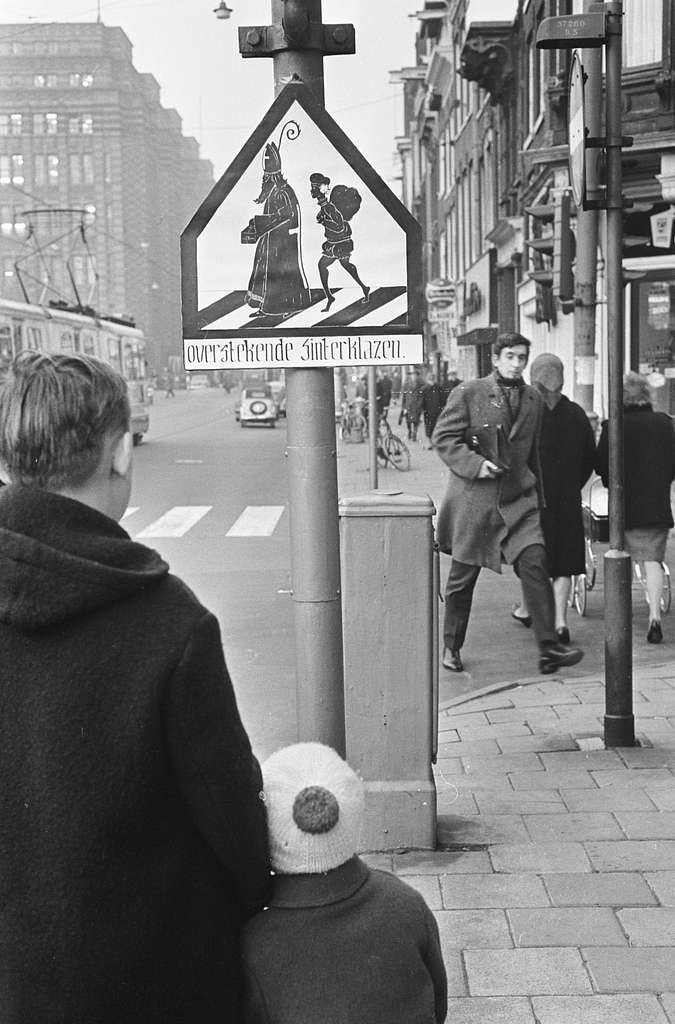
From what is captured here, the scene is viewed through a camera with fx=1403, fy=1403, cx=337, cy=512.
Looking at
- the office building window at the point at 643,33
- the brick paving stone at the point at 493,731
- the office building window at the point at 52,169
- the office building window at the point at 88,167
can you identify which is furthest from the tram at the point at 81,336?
the office building window at the point at 88,167

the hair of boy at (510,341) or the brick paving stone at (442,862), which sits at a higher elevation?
the hair of boy at (510,341)

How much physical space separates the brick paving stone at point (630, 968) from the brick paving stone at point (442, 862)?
75cm

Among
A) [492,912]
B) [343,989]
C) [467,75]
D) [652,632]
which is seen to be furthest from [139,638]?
[467,75]

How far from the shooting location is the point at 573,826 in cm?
484

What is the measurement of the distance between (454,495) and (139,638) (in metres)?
6.22

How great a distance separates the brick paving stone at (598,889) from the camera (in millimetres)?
4129

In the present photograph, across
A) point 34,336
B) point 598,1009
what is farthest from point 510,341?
point 34,336

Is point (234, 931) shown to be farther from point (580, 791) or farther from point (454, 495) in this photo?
point (454, 495)

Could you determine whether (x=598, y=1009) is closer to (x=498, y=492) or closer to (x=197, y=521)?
(x=498, y=492)

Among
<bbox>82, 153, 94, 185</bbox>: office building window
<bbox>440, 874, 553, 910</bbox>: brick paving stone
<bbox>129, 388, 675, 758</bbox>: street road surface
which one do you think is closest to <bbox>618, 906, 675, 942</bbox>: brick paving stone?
<bbox>440, 874, 553, 910</bbox>: brick paving stone

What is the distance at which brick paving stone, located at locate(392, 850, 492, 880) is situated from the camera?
4.48 meters

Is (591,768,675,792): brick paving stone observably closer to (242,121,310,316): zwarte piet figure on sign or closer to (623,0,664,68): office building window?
(242,121,310,316): zwarte piet figure on sign

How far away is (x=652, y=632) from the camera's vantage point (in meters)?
8.66

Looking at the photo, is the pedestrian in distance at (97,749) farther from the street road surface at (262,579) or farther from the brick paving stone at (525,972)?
the street road surface at (262,579)
